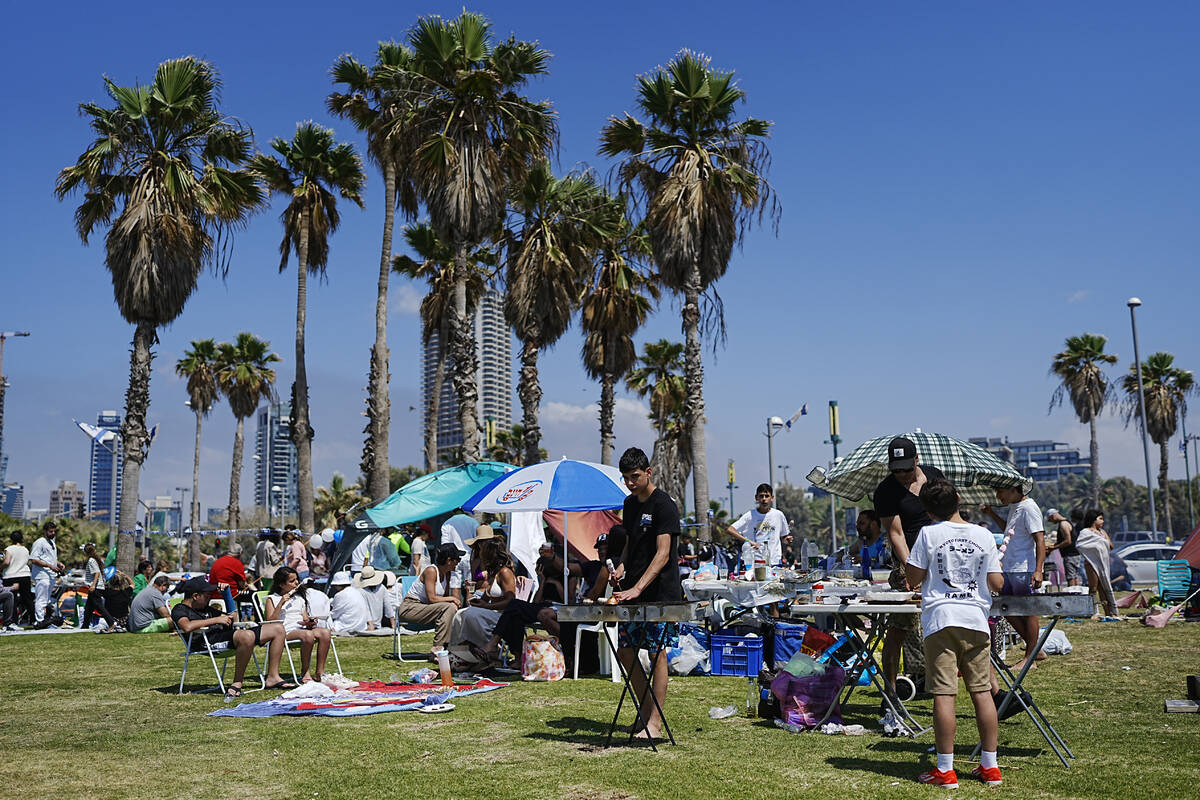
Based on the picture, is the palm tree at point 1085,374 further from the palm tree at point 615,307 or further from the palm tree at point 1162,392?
the palm tree at point 615,307

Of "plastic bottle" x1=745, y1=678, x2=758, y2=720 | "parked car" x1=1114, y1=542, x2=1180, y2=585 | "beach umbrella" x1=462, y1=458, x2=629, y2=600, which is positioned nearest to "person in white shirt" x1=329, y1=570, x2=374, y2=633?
"beach umbrella" x1=462, y1=458, x2=629, y2=600

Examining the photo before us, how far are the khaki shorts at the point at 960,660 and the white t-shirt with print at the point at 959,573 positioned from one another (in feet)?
0.17

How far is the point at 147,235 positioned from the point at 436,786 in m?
18.7

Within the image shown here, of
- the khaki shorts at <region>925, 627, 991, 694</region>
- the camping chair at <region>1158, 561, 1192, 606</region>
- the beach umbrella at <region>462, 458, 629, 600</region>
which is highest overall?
the beach umbrella at <region>462, 458, 629, 600</region>

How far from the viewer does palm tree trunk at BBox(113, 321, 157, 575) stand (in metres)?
21.1

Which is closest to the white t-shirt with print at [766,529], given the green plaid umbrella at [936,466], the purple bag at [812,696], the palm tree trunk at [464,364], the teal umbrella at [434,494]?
the green plaid umbrella at [936,466]

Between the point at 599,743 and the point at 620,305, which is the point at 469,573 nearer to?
the point at 599,743

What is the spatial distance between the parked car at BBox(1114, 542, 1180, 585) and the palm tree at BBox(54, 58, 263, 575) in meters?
22.2

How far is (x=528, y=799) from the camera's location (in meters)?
5.04

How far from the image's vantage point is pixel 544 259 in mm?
24844

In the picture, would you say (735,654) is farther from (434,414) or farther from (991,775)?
(434,414)

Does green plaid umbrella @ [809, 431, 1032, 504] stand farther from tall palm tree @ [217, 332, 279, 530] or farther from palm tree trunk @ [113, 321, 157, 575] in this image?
tall palm tree @ [217, 332, 279, 530]

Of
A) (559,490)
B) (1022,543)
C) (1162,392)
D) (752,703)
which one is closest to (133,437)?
(559,490)

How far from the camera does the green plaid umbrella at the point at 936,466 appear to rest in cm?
1223
